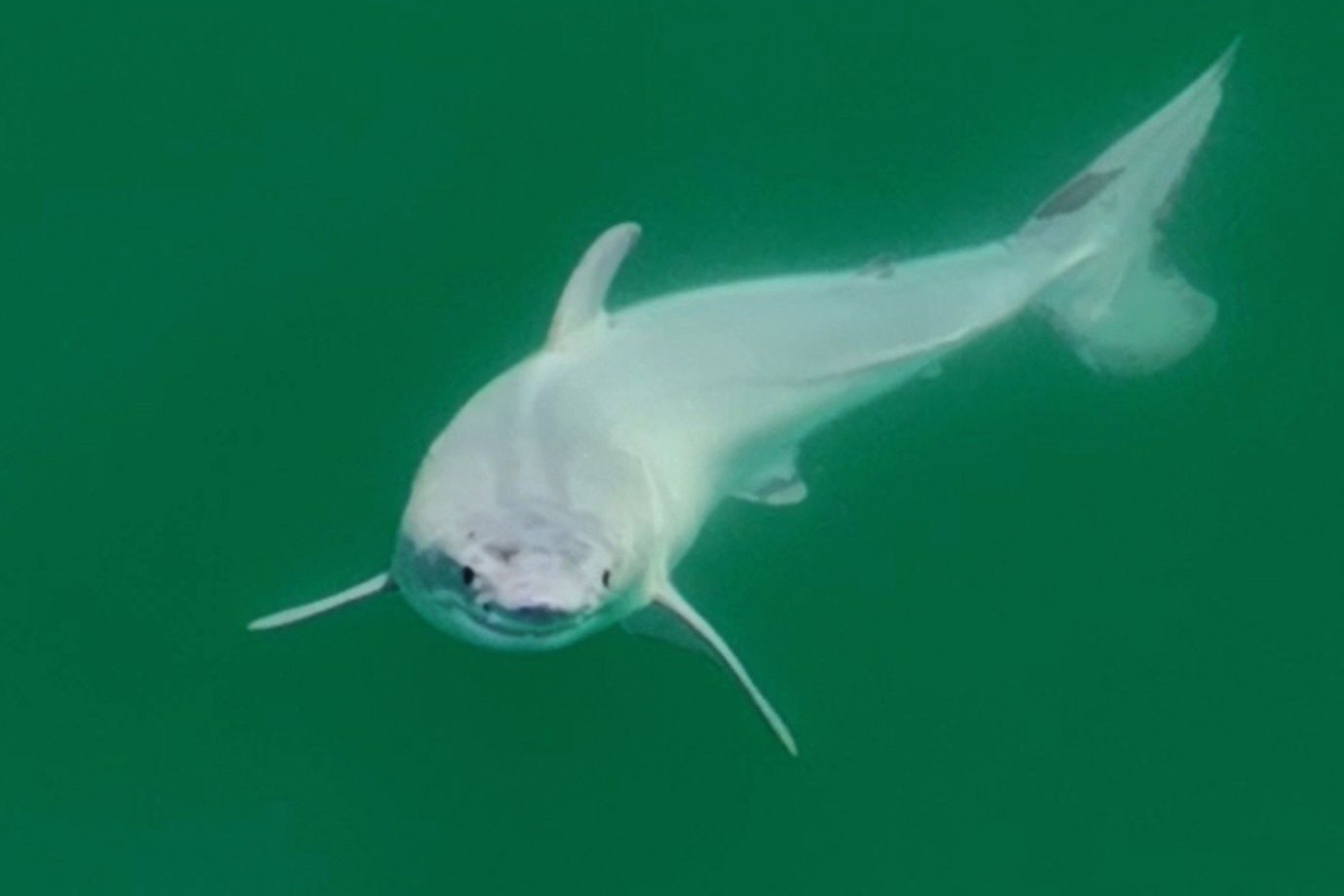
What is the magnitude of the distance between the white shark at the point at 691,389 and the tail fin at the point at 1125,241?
0.01 m

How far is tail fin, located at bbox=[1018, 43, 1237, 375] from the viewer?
10.4 m

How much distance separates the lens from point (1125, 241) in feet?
35.0

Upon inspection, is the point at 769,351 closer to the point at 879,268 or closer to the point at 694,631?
the point at 879,268

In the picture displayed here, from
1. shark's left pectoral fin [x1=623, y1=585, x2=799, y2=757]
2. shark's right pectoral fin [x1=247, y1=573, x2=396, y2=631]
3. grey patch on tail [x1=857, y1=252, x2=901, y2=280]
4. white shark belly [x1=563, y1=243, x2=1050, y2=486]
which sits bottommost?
shark's left pectoral fin [x1=623, y1=585, x2=799, y2=757]

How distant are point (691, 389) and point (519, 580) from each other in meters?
2.26

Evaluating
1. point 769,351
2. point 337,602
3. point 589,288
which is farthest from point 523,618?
point 769,351

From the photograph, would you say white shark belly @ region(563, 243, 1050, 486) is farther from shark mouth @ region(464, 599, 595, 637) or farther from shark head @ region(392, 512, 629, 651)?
shark mouth @ region(464, 599, 595, 637)

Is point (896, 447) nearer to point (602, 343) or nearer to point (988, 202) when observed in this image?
point (988, 202)

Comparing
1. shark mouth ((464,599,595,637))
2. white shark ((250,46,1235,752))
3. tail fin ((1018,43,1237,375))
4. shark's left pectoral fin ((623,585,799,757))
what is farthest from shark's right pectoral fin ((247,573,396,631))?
tail fin ((1018,43,1237,375))

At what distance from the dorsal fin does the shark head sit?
5.66 feet

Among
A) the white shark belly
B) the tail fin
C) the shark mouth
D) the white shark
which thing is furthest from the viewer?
the tail fin

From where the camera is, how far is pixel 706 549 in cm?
1046

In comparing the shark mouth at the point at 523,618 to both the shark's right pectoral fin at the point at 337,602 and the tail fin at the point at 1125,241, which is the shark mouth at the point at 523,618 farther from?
the tail fin at the point at 1125,241

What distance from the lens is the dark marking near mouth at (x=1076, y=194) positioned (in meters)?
10.5
